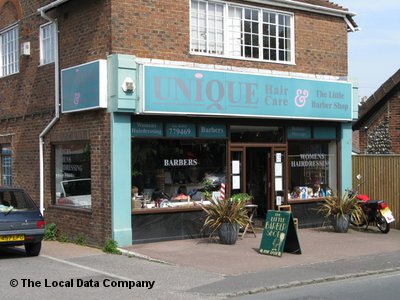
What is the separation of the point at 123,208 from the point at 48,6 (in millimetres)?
5476

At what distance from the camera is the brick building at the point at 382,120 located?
736 inches

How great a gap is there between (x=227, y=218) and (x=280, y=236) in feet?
4.96

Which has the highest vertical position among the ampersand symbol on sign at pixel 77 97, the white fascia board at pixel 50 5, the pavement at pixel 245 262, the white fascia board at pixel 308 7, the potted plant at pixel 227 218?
the white fascia board at pixel 308 7

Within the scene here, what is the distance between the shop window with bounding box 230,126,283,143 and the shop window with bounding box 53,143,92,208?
12.1ft

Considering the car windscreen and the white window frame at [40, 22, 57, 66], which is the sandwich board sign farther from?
the white window frame at [40, 22, 57, 66]

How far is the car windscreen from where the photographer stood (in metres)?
11.9

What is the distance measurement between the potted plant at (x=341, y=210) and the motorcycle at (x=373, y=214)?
7.1 inches

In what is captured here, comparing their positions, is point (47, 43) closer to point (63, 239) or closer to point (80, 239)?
point (63, 239)

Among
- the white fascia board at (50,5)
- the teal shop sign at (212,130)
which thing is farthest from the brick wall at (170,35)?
the white fascia board at (50,5)

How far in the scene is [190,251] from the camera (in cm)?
1224

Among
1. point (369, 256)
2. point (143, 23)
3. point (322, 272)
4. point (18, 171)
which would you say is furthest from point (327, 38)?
point (18, 171)

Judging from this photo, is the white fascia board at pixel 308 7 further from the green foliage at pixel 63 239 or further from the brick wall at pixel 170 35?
the green foliage at pixel 63 239

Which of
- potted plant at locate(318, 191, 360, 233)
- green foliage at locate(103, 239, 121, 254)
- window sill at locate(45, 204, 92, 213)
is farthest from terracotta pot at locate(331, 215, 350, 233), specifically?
window sill at locate(45, 204, 92, 213)

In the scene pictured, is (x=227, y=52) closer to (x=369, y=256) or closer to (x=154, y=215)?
(x=154, y=215)
